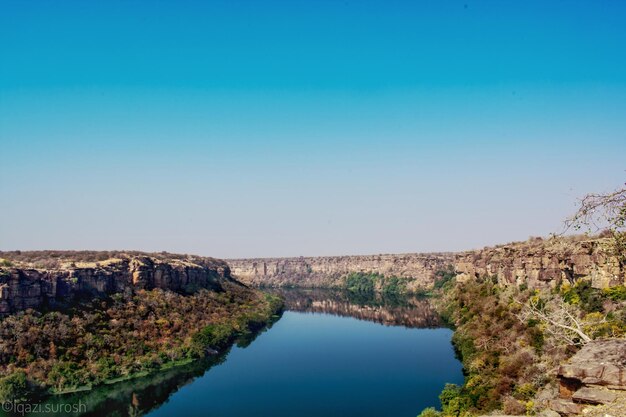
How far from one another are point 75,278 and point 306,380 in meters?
33.4

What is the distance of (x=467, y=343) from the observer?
5166 centimetres

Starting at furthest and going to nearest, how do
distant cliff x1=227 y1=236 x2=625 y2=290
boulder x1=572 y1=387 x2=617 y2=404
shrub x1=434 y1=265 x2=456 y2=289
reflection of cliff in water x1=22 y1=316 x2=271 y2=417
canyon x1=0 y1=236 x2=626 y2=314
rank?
1. shrub x1=434 y1=265 x2=456 y2=289
2. canyon x1=0 y1=236 x2=626 y2=314
3. distant cliff x1=227 y1=236 x2=625 y2=290
4. reflection of cliff in water x1=22 y1=316 x2=271 y2=417
5. boulder x1=572 y1=387 x2=617 y2=404

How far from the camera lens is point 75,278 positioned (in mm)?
59812

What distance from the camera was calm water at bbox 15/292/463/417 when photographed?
41469mm

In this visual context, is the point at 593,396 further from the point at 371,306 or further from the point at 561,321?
the point at 371,306

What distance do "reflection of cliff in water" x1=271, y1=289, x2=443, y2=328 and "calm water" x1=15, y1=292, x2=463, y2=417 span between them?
33.0 ft

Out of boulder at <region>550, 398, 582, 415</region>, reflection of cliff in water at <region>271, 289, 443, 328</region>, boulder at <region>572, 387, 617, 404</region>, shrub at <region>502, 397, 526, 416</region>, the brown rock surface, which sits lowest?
reflection of cliff in water at <region>271, 289, 443, 328</region>

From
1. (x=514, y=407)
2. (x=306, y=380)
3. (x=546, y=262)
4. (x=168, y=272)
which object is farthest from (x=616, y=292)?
(x=168, y=272)

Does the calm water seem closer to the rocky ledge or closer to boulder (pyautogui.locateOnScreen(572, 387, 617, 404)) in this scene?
the rocky ledge

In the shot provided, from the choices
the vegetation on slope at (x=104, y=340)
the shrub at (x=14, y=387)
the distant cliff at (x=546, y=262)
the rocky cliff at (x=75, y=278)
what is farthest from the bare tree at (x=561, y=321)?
the rocky cliff at (x=75, y=278)

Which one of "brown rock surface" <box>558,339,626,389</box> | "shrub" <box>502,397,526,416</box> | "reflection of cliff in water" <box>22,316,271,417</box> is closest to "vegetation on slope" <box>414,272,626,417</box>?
"shrub" <box>502,397,526,416</box>

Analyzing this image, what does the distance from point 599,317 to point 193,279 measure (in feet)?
242

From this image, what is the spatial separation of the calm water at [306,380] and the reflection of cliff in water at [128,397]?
9 cm

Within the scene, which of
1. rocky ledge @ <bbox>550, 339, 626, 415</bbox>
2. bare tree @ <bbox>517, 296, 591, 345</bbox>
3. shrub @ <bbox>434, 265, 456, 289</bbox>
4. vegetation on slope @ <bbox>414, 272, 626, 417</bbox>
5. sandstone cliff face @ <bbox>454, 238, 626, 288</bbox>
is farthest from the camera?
shrub @ <bbox>434, 265, 456, 289</bbox>
